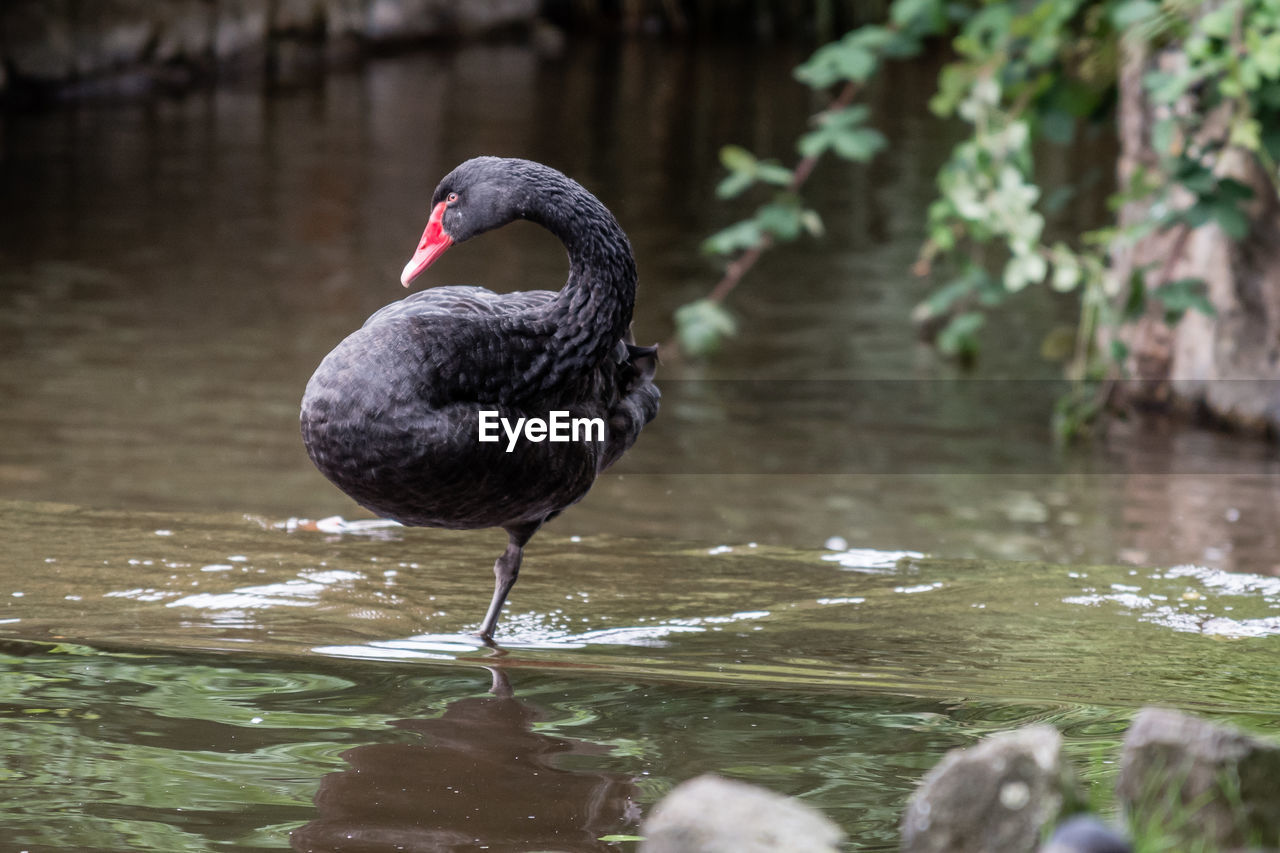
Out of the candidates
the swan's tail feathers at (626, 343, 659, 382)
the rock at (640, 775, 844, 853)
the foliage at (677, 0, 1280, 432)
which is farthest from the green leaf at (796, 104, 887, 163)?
→ the rock at (640, 775, 844, 853)

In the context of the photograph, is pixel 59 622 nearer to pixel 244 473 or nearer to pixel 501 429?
pixel 501 429

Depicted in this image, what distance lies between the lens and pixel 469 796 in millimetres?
3115

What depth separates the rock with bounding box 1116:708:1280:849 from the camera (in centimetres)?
229

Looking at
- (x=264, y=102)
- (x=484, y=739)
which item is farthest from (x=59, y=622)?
(x=264, y=102)

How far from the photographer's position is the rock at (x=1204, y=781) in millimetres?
2285

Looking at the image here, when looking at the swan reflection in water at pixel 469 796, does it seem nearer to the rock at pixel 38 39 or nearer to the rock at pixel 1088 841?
the rock at pixel 1088 841

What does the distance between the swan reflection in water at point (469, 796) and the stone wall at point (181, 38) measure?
1324 cm

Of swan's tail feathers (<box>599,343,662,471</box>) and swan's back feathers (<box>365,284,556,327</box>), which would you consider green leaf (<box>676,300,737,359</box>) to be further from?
swan's back feathers (<box>365,284,556,327</box>)

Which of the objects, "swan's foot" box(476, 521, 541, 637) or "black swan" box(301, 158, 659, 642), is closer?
"black swan" box(301, 158, 659, 642)

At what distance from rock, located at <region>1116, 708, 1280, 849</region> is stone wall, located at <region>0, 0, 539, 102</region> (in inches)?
576

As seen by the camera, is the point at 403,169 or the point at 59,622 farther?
the point at 403,169

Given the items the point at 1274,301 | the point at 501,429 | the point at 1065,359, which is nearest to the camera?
the point at 501,429

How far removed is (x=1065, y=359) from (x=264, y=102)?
10.3m

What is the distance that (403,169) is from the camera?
12.9m
